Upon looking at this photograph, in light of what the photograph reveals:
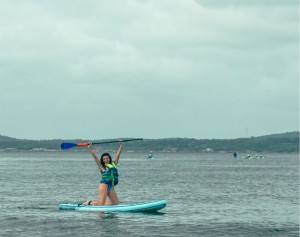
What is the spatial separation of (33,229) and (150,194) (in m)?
25.9

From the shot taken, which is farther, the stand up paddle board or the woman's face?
the stand up paddle board

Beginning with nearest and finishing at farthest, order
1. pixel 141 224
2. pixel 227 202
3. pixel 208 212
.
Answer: pixel 141 224
pixel 208 212
pixel 227 202

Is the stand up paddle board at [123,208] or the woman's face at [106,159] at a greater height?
the woman's face at [106,159]

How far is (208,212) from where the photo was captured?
4106cm

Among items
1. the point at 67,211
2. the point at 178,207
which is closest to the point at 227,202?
the point at 178,207

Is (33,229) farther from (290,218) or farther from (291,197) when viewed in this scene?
(291,197)

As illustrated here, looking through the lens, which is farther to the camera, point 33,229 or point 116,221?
point 116,221

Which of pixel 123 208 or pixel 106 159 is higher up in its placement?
pixel 106 159

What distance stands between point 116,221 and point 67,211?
5080 mm

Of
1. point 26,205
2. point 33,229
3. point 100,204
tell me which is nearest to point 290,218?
point 100,204

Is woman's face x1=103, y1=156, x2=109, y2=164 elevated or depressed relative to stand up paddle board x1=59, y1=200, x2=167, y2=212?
elevated

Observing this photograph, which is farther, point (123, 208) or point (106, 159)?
point (123, 208)

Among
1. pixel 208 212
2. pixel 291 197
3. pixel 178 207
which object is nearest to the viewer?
pixel 208 212

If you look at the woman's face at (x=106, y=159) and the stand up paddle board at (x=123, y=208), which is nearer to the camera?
the woman's face at (x=106, y=159)
